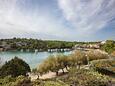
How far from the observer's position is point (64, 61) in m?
39.6

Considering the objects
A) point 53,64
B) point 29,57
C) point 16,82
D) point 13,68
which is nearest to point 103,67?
point 53,64

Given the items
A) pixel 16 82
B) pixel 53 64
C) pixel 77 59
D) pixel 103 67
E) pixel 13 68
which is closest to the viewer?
pixel 16 82

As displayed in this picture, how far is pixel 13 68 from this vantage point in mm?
30297

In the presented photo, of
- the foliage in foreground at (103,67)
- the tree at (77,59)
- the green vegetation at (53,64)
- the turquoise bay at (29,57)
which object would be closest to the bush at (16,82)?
the green vegetation at (53,64)

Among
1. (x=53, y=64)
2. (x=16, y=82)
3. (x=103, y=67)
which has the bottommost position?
(x=103, y=67)

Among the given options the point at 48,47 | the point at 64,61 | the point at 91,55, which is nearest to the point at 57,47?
the point at 48,47

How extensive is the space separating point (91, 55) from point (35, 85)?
1265 inches

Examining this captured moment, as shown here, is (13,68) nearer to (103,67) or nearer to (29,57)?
(103,67)

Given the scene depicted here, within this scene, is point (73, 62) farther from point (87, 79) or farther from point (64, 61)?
point (87, 79)

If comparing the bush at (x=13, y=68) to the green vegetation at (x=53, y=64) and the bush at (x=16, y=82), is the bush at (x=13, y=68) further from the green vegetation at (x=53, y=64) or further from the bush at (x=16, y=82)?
the bush at (x=16, y=82)

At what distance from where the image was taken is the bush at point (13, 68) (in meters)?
29.4

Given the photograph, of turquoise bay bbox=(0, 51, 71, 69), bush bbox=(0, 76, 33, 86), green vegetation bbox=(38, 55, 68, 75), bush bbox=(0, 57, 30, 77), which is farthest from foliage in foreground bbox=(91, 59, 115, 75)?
turquoise bay bbox=(0, 51, 71, 69)

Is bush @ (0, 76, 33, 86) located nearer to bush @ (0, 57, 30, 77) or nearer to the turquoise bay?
bush @ (0, 57, 30, 77)

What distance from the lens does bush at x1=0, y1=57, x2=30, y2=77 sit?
29.4 meters
